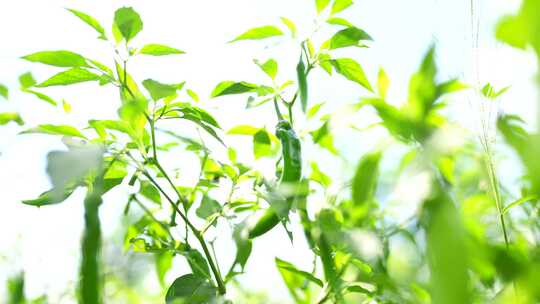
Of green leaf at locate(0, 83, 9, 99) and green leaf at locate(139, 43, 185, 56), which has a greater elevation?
green leaf at locate(139, 43, 185, 56)

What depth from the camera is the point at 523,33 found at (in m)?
0.25

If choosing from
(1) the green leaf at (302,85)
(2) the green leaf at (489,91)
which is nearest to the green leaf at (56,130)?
(1) the green leaf at (302,85)

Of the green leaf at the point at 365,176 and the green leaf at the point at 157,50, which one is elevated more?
the green leaf at the point at 365,176

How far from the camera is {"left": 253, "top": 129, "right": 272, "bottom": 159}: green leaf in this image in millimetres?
693

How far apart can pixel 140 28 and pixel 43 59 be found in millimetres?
110

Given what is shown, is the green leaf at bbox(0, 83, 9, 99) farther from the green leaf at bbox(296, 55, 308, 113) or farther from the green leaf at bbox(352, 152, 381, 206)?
the green leaf at bbox(352, 152, 381, 206)

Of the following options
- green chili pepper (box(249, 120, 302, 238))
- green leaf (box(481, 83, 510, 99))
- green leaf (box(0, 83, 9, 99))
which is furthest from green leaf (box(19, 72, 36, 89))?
green leaf (box(481, 83, 510, 99))

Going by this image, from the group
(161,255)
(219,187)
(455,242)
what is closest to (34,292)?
(161,255)

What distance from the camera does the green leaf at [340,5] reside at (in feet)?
2.31

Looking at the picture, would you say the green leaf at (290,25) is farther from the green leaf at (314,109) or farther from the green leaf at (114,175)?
the green leaf at (114,175)

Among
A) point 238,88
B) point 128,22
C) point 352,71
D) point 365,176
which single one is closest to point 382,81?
point 352,71

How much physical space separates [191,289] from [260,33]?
296 millimetres

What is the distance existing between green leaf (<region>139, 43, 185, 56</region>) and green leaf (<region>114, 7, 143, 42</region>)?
0.08 feet

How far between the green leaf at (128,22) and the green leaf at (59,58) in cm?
5
